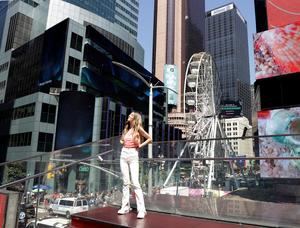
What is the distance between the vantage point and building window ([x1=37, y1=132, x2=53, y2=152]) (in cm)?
4042

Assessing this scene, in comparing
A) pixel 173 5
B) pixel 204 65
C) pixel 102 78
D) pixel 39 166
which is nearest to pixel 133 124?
pixel 39 166

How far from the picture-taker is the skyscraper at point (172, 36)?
149125 mm

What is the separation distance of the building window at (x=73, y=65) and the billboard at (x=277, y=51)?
30051mm

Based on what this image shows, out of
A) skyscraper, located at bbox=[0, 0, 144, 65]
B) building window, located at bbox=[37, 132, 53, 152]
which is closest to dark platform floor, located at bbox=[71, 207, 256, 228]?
building window, located at bbox=[37, 132, 53, 152]

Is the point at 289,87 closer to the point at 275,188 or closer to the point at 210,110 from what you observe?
the point at 210,110

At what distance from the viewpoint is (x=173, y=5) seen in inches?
6029

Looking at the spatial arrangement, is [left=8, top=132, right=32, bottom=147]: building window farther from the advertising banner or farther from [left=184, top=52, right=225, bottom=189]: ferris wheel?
the advertising banner

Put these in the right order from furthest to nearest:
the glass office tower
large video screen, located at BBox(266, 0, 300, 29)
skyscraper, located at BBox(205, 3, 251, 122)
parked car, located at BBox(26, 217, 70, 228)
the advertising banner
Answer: skyscraper, located at BBox(205, 3, 251, 122)
the glass office tower
large video screen, located at BBox(266, 0, 300, 29)
parked car, located at BBox(26, 217, 70, 228)
the advertising banner

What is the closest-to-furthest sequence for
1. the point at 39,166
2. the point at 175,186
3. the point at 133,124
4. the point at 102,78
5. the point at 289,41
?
1. the point at 133,124
2. the point at 39,166
3. the point at 175,186
4. the point at 289,41
5. the point at 102,78

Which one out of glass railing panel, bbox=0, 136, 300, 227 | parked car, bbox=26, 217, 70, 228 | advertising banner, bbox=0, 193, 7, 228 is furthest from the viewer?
parked car, bbox=26, 217, 70, 228

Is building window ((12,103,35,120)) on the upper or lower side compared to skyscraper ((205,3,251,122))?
lower

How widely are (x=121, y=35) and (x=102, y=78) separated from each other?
26.4 m

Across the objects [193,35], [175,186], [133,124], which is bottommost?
[175,186]

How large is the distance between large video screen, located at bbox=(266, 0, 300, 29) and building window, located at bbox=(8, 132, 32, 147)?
34.4 meters
